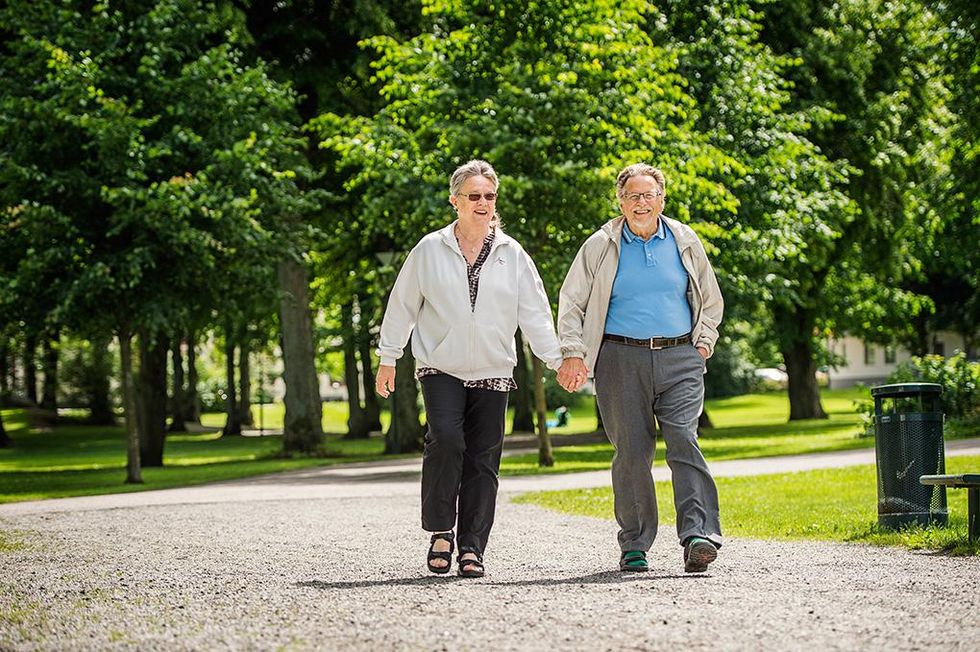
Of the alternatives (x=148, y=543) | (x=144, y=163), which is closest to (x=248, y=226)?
(x=144, y=163)

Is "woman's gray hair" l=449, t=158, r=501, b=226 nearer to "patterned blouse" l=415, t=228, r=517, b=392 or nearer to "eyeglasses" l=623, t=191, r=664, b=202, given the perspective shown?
"patterned blouse" l=415, t=228, r=517, b=392

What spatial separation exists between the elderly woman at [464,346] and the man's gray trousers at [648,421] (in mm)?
360

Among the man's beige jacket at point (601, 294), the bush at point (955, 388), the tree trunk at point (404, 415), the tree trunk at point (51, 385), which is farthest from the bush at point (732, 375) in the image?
the man's beige jacket at point (601, 294)

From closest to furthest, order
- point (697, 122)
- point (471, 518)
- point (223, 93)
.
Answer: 1. point (471, 518)
2. point (223, 93)
3. point (697, 122)

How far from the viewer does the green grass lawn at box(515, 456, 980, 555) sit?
9422 mm

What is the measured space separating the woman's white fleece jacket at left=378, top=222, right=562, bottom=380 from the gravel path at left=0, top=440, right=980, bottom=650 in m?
1.14

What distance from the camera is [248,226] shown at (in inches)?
806

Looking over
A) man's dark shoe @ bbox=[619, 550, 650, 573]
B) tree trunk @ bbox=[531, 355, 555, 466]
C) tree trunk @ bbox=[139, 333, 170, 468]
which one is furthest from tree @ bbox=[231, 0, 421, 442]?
man's dark shoe @ bbox=[619, 550, 650, 573]

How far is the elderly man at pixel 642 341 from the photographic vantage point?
7695mm

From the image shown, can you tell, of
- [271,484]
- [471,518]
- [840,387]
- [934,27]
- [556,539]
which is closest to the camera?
[471,518]

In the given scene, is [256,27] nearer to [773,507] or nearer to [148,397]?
[148,397]

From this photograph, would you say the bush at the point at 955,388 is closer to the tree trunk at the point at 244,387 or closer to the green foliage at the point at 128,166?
the green foliage at the point at 128,166

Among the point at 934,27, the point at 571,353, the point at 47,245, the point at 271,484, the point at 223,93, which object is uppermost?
the point at 934,27

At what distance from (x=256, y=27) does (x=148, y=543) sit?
692 inches
